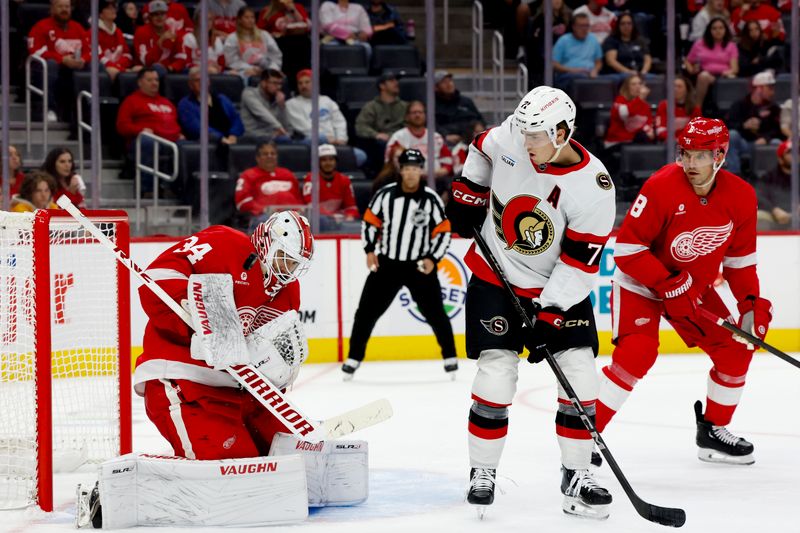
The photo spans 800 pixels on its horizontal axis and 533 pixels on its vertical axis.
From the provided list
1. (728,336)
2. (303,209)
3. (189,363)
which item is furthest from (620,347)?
(303,209)

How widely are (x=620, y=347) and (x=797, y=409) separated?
5.35ft

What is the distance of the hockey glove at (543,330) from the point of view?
10.4 ft

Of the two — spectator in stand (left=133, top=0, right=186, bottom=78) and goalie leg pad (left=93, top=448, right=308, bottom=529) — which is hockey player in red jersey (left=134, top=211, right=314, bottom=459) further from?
spectator in stand (left=133, top=0, right=186, bottom=78)

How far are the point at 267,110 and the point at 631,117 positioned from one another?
2.25 meters

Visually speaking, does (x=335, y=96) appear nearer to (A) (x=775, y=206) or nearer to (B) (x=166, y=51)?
(B) (x=166, y=51)

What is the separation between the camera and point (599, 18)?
27.2 feet

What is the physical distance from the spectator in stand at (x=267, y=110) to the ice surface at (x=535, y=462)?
4.98 ft

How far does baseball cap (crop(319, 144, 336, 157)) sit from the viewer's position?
691 centimetres

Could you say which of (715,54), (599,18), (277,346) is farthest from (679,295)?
(715,54)

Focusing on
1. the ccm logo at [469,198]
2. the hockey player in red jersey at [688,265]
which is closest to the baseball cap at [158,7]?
the hockey player in red jersey at [688,265]

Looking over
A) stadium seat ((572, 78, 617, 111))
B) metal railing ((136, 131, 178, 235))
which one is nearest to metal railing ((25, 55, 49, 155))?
metal railing ((136, 131, 178, 235))

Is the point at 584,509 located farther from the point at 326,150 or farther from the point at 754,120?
the point at 754,120

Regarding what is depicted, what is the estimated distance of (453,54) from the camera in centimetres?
781

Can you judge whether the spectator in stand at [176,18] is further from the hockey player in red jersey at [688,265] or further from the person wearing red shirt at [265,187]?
the hockey player in red jersey at [688,265]
